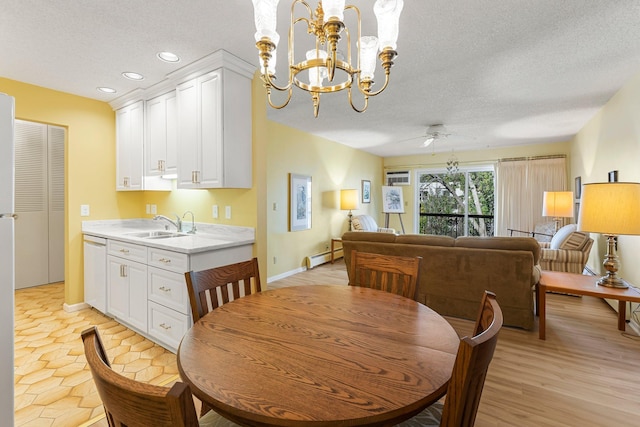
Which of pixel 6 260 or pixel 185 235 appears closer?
pixel 6 260

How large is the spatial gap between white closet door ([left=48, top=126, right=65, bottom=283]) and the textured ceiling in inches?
68.2

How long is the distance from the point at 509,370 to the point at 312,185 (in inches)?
152

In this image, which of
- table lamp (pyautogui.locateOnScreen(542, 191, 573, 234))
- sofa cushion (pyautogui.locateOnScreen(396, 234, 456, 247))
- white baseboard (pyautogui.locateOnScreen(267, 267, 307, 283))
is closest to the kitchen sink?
white baseboard (pyautogui.locateOnScreen(267, 267, 307, 283))

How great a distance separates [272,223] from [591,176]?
4659 mm

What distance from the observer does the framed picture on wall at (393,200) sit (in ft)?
23.7

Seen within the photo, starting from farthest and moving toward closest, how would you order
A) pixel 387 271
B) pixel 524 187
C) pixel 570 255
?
pixel 524 187 < pixel 570 255 < pixel 387 271

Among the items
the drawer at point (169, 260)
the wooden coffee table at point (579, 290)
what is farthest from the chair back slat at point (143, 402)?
the wooden coffee table at point (579, 290)

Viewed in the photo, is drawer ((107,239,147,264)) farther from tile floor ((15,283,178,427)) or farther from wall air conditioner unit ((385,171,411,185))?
wall air conditioner unit ((385,171,411,185))

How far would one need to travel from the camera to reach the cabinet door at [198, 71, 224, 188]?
2467mm

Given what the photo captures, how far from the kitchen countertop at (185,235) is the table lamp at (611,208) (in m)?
2.80

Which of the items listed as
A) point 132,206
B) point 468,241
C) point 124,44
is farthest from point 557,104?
point 132,206

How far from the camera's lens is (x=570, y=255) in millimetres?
3641

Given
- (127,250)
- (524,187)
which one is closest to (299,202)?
(127,250)

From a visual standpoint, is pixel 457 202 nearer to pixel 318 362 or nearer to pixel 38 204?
pixel 318 362
